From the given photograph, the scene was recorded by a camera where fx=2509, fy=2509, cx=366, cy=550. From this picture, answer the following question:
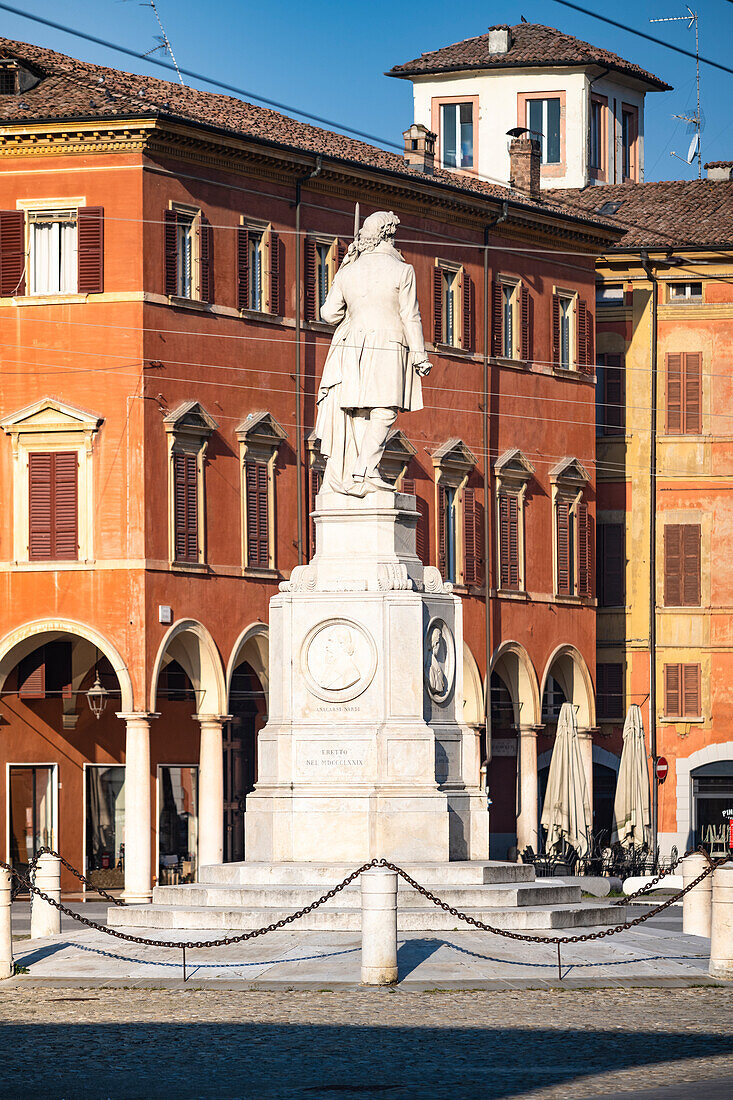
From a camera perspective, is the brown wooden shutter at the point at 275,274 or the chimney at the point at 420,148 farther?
the chimney at the point at 420,148

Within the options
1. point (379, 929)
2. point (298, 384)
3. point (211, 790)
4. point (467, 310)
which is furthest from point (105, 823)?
point (379, 929)

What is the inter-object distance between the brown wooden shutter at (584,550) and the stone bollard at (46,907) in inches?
1096

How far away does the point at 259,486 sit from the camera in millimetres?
43688

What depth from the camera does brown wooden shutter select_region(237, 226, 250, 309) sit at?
43.6 meters

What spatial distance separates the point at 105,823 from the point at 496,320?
13325 mm

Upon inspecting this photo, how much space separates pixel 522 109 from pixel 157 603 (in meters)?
28.7

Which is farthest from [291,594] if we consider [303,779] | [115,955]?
[115,955]

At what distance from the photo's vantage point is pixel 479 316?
49.4 m

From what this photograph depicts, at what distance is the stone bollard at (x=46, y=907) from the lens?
25.1m

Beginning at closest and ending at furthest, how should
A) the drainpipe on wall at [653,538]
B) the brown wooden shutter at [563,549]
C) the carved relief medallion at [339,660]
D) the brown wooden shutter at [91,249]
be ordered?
the carved relief medallion at [339,660] < the brown wooden shutter at [91,249] < the brown wooden shutter at [563,549] < the drainpipe on wall at [653,538]

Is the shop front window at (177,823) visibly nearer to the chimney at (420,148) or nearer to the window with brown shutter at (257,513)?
the window with brown shutter at (257,513)

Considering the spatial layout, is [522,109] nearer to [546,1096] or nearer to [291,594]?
[291,594]

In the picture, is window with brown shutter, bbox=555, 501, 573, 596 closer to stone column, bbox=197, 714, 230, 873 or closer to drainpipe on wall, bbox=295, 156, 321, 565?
drainpipe on wall, bbox=295, 156, 321, 565

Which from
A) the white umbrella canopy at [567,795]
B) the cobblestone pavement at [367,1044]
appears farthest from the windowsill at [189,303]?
the cobblestone pavement at [367,1044]
